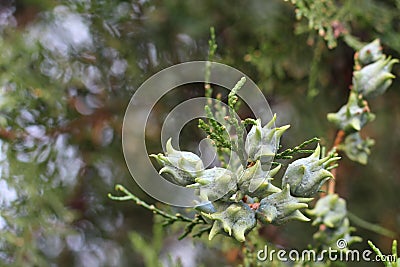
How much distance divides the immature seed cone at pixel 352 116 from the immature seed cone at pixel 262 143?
38cm

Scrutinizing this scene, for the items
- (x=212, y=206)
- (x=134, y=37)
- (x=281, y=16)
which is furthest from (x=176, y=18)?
(x=212, y=206)

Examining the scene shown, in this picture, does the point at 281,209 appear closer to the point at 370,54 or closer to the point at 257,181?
the point at 257,181

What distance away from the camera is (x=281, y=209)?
720mm

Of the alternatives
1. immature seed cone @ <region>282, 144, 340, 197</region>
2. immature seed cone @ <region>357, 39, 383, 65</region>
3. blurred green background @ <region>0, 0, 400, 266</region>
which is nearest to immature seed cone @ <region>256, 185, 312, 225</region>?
immature seed cone @ <region>282, 144, 340, 197</region>

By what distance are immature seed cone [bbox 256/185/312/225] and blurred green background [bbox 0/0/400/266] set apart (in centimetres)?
69

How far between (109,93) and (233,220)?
991 millimetres

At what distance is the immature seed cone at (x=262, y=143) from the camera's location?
2.26 feet

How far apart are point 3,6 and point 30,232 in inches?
26.3

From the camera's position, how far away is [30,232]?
144cm

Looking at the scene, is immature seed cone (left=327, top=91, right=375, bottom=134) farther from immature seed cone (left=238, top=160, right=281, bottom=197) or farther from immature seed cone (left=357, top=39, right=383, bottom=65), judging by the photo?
immature seed cone (left=238, top=160, right=281, bottom=197)

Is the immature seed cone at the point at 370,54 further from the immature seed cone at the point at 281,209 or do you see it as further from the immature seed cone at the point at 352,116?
the immature seed cone at the point at 281,209

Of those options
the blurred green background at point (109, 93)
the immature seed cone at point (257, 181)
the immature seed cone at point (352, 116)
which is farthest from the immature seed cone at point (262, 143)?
the blurred green background at point (109, 93)

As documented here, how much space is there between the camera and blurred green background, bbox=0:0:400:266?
1428 mm

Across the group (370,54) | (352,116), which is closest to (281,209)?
(352,116)
